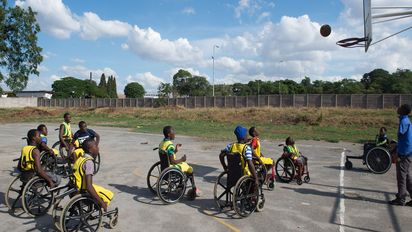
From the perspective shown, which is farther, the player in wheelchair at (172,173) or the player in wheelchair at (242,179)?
the player in wheelchair at (172,173)

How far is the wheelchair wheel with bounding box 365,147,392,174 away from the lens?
11.3 metres

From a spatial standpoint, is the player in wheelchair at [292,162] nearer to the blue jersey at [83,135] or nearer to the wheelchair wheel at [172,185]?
the wheelchair wheel at [172,185]

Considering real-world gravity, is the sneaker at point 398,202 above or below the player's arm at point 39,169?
below

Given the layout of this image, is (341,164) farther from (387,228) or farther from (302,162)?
(387,228)

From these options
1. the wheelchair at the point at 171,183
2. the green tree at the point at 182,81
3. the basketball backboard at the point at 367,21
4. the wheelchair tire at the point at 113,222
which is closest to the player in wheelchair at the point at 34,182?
the wheelchair tire at the point at 113,222

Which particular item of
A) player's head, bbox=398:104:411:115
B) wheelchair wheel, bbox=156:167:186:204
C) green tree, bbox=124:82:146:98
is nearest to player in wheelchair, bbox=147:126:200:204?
wheelchair wheel, bbox=156:167:186:204

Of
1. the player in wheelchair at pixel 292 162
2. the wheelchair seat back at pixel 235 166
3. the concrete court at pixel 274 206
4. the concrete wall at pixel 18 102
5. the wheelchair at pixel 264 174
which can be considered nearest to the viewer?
the concrete court at pixel 274 206

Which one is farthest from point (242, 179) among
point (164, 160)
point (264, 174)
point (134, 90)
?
point (134, 90)

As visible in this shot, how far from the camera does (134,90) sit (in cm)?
13950

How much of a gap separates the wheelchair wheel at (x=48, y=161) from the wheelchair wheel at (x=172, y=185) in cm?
372

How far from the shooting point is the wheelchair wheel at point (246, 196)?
6793 millimetres

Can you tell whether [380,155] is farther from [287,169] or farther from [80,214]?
[80,214]

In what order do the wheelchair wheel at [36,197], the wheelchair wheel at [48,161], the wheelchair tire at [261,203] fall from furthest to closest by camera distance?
1. the wheelchair wheel at [48,161]
2. the wheelchair tire at [261,203]
3. the wheelchair wheel at [36,197]

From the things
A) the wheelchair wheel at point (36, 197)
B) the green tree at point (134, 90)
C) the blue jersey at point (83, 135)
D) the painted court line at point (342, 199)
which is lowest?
the painted court line at point (342, 199)
